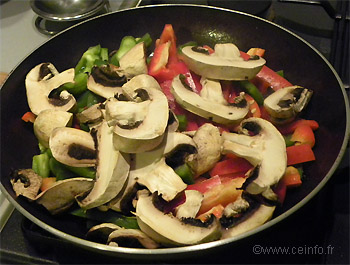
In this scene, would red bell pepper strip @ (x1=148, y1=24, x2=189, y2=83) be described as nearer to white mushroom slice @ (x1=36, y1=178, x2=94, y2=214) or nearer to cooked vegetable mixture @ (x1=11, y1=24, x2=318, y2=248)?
cooked vegetable mixture @ (x1=11, y1=24, x2=318, y2=248)

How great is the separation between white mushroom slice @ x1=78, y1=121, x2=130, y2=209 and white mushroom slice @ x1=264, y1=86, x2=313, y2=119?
1.28 ft

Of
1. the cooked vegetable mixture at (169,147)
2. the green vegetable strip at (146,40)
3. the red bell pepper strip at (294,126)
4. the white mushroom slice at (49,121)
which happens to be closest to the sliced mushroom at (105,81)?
the cooked vegetable mixture at (169,147)

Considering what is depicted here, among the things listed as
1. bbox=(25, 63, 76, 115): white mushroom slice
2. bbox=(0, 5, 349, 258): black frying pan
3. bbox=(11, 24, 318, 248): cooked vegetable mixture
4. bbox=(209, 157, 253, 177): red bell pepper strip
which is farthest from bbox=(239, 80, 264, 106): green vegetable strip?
bbox=(25, 63, 76, 115): white mushroom slice

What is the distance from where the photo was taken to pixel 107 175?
910mm

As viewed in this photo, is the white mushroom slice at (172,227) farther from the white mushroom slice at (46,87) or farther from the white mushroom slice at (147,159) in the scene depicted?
the white mushroom slice at (46,87)

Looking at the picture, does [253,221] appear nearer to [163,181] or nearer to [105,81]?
[163,181]

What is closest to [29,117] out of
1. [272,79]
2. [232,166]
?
[232,166]

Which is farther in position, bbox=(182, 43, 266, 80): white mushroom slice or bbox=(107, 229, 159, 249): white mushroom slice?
bbox=(182, 43, 266, 80): white mushroom slice

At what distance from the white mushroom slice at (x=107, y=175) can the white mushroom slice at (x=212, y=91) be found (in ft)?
0.90

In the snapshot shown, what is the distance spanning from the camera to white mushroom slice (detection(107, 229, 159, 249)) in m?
0.88

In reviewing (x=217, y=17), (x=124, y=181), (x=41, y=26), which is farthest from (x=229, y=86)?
(x=41, y=26)

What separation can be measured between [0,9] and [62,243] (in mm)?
1283

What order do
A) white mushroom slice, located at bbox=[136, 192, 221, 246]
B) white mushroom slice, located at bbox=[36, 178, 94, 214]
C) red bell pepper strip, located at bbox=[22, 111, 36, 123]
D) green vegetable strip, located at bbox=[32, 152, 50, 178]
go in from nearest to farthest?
white mushroom slice, located at bbox=[136, 192, 221, 246]
white mushroom slice, located at bbox=[36, 178, 94, 214]
green vegetable strip, located at bbox=[32, 152, 50, 178]
red bell pepper strip, located at bbox=[22, 111, 36, 123]

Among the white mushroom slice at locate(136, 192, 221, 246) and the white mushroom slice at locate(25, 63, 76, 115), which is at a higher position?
the white mushroom slice at locate(25, 63, 76, 115)
